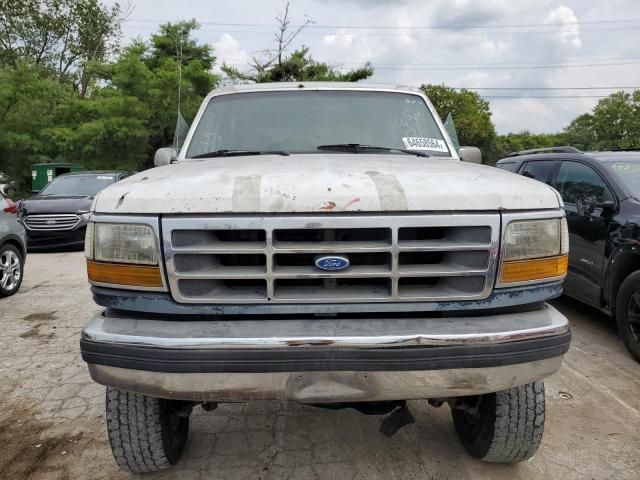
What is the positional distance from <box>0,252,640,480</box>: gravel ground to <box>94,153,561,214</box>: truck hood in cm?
143

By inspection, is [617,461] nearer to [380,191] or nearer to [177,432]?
[380,191]

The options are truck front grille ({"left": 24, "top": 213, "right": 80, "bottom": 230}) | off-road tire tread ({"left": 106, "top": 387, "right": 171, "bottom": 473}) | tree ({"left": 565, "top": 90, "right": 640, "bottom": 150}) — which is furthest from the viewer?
tree ({"left": 565, "top": 90, "right": 640, "bottom": 150})

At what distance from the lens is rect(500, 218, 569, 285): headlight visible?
196 cm

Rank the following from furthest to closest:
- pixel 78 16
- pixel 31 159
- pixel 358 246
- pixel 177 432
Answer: pixel 78 16
pixel 31 159
pixel 177 432
pixel 358 246

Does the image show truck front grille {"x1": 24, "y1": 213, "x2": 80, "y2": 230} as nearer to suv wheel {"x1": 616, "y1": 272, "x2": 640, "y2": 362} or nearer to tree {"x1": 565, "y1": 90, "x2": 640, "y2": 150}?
suv wheel {"x1": 616, "y1": 272, "x2": 640, "y2": 362}

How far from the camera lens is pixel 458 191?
1.96m

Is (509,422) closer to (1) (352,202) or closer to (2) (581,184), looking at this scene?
(1) (352,202)

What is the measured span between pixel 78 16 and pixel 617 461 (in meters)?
34.3

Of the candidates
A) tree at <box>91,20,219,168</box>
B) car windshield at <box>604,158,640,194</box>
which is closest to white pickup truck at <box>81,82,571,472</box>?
car windshield at <box>604,158,640,194</box>

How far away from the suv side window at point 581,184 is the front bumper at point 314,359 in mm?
3347

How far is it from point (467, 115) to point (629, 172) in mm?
43880

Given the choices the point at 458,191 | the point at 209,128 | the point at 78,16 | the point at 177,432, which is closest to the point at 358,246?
the point at 458,191

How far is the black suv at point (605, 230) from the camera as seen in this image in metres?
4.06

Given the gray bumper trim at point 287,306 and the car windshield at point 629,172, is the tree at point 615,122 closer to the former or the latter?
the car windshield at point 629,172
